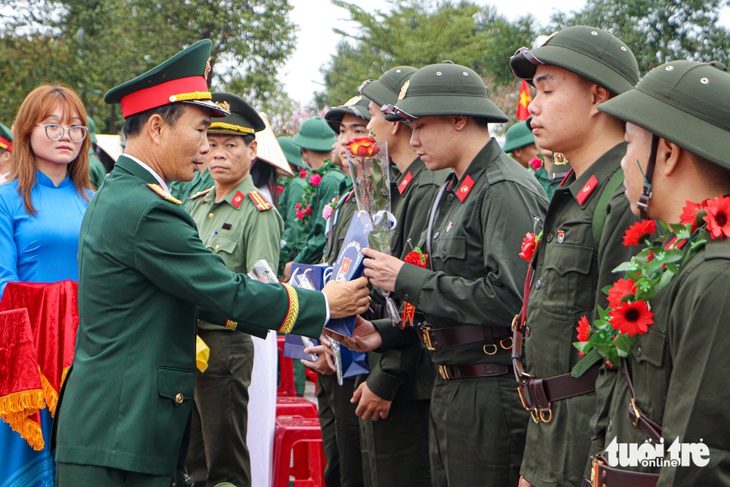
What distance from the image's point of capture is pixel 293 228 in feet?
32.7

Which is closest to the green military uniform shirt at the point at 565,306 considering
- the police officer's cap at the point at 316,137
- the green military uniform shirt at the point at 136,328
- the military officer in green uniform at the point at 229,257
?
the green military uniform shirt at the point at 136,328

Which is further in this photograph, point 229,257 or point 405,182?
point 229,257

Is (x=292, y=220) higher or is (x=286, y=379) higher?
(x=292, y=220)

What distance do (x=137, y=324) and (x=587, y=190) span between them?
1.78 m

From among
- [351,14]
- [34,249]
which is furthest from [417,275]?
[351,14]

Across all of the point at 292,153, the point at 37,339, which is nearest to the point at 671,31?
the point at 292,153

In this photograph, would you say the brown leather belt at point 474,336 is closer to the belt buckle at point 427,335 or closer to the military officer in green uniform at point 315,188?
the belt buckle at point 427,335

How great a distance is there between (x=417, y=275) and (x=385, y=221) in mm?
304

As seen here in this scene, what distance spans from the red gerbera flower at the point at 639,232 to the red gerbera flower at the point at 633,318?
0.35 meters

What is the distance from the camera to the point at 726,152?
2396 millimetres

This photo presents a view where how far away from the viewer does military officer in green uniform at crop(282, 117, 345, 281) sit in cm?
876

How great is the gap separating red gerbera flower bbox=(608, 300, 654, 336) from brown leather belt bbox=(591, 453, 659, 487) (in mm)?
381

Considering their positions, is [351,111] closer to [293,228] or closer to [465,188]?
[465,188]

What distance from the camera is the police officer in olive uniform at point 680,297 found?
218cm
